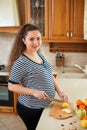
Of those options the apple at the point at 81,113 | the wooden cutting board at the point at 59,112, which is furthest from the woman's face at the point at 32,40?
the apple at the point at 81,113

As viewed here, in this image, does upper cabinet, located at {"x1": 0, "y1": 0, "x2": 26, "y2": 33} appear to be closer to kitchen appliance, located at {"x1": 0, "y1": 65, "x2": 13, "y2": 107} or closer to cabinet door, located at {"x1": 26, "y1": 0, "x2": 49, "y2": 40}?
cabinet door, located at {"x1": 26, "y1": 0, "x2": 49, "y2": 40}

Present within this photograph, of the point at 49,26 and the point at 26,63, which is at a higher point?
the point at 49,26

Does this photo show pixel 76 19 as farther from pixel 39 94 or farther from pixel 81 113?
pixel 81 113

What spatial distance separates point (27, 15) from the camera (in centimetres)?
317

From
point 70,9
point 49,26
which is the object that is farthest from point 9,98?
point 70,9

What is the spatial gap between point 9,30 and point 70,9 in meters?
0.90

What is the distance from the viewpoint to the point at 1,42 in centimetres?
372

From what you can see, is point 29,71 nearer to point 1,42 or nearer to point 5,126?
point 5,126

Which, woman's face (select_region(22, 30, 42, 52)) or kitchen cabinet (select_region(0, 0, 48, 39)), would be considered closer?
woman's face (select_region(22, 30, 42, 52))

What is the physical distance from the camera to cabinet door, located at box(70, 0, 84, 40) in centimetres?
300

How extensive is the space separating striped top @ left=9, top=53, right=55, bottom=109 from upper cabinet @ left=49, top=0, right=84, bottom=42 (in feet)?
4.72

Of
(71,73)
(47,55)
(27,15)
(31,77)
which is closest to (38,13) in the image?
(27,15)

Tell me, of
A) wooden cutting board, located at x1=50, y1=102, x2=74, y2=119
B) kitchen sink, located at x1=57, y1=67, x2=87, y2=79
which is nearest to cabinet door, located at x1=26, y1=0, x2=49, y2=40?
kitchen sink, located at x1=57, y1=67, x2=87, y2=79

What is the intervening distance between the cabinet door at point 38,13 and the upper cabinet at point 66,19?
72mm
